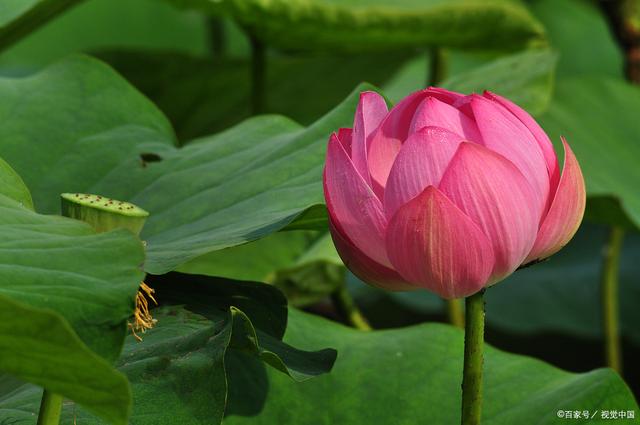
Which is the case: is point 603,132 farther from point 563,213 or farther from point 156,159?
point 563,213

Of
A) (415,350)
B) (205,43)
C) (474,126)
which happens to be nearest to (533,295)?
(205,43)

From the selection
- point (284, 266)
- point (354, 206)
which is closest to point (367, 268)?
point (354, 206)

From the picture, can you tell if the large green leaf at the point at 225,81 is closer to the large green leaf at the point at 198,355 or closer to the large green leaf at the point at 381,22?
the large green leaf at the point at 381,22

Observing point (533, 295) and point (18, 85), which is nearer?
point (18, 85)

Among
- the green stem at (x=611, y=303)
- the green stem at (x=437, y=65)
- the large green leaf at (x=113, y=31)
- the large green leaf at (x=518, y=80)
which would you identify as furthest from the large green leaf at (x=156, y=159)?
the large green leaf at (x=113, y=31)

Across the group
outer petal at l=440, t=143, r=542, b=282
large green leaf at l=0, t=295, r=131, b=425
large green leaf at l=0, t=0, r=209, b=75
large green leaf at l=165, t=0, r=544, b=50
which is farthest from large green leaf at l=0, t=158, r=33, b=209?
large green leaf at l=0, t=0, r=209, b=75

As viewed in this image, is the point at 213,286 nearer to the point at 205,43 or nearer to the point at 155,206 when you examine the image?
the point at 155,206
